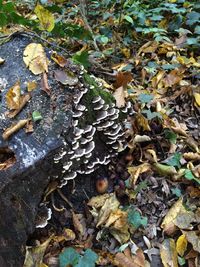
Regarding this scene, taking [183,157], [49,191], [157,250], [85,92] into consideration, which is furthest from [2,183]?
[183,157]

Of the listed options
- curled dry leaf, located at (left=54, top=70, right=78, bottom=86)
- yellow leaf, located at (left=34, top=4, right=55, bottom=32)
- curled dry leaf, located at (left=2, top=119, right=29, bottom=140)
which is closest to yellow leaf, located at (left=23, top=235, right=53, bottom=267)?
curled dry leaf, located at (left=2, top=119, right=29, bottom=140)

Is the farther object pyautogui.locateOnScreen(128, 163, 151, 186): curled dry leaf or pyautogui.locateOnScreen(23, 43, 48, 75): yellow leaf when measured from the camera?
pyautogui.locateOnScreen(128, 163, 151, 186): curled dry leaf

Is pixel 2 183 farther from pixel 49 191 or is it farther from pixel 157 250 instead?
pixel 157 250

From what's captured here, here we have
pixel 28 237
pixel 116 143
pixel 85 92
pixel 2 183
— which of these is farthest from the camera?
pixel 116 143

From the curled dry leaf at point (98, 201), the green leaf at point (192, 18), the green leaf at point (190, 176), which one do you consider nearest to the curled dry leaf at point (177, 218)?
the green leaf at point (190, 176)

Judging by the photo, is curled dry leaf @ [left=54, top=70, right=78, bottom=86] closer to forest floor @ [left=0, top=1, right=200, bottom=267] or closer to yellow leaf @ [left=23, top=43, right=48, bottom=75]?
yellow leaf @ [left=23, top=43, right=48, bottom=75]

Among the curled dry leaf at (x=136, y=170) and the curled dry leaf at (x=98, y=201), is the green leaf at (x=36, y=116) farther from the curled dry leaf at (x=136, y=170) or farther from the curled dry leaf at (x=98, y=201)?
the curled dry leaf at (x=136, y=170)

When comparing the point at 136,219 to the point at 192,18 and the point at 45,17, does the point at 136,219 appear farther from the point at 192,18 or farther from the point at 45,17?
the point at 192,18
